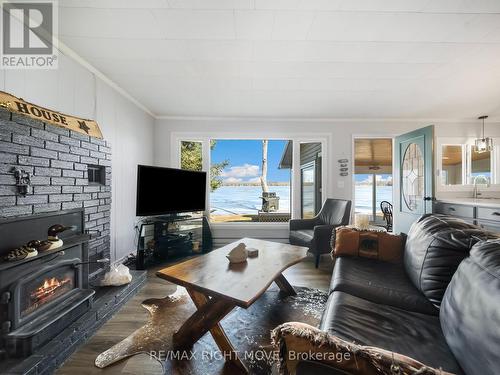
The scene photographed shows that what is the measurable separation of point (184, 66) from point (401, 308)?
2797 mm

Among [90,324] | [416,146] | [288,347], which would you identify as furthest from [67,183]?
[416,146]

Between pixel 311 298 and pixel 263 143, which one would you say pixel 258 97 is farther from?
pixel 311 298

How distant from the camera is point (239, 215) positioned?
4707 millimetres

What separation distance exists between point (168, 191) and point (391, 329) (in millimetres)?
3005

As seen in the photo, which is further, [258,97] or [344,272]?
[258,97]

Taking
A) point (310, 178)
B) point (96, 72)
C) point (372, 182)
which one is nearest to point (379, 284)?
point (310, 178)

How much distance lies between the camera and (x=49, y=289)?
63.2 inches

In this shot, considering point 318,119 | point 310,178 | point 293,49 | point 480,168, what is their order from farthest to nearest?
point 310,178 < point 480,168 < point 318,119 < point 293,49

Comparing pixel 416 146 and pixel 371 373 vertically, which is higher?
pixel 416 146

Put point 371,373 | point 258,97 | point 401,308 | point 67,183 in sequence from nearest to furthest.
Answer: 1. point 371,373
2. point 401,308
3. point 67,183
4. point 258,97

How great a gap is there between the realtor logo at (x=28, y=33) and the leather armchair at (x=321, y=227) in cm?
341

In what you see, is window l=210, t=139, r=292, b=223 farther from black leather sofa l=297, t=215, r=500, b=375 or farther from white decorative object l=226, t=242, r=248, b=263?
black leather sofa l=297, t=215, r=500, b=375

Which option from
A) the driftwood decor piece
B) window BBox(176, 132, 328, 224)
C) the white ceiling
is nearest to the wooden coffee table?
the driftwood decor piece

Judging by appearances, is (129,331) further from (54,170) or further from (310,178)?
(310,178)
